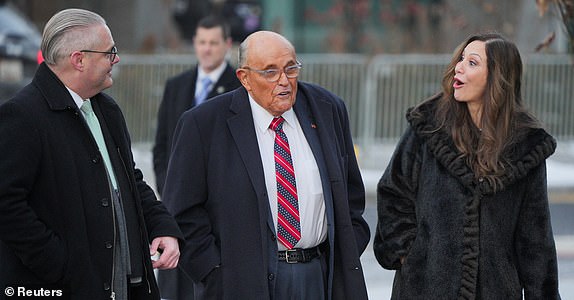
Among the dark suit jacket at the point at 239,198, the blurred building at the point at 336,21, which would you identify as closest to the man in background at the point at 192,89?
the dark suit jacket at the point at 239,198

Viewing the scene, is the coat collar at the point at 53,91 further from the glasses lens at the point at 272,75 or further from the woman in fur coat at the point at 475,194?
the woman in fur coat at the point at 475,194

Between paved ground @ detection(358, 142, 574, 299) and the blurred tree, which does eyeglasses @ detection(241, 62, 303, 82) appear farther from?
paved ground @ detection(358, 142, 574, 299)

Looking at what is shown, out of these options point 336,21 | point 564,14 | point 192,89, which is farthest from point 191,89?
point 336,21

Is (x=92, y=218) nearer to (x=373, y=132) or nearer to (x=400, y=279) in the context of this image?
(x=400, y=279)

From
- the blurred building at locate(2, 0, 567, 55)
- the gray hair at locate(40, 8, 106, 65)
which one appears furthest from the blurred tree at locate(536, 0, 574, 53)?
the blurred building at locate(2, 0, 567, 55)

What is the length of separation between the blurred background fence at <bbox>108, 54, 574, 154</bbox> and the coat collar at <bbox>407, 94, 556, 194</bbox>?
1100 centimetres

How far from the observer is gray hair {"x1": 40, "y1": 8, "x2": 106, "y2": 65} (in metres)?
4.56

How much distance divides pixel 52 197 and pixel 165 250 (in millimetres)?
603

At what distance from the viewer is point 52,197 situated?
174 inches

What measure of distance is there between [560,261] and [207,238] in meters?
6.17

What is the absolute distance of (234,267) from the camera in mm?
5055

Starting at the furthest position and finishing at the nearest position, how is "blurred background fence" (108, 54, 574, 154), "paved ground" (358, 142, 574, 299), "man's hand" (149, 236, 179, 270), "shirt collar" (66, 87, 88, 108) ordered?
1. "blurred background fence" (108, 54, 574, 154)
2. "paved ground" (358, 142, 574, 299)
3. "man's hand" (149, 236, 179, 270)
4. "shirt collar" (66, 87, 88, 108)

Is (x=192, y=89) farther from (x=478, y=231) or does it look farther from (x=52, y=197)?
(x=52, y=197)

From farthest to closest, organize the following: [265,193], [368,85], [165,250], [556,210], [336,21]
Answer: [336,21] → [368,85] → [556,210] → [265,193] → [165,250]
